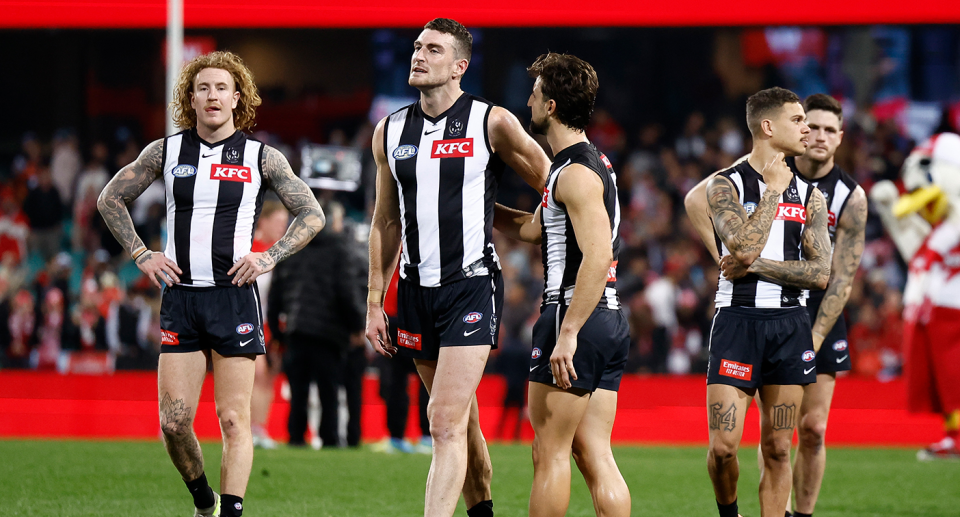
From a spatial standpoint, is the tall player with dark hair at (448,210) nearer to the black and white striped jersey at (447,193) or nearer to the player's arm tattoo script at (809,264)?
the black and white striped jersey at (447,193)

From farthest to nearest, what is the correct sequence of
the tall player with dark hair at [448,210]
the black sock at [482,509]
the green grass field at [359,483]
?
1. the green grass field at [359,483]
2. the black sock at [482,509]
3. the tall player with dark hair at [448,210]

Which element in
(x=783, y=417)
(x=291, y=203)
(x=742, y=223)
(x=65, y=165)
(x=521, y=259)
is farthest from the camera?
(x=65, y=165)

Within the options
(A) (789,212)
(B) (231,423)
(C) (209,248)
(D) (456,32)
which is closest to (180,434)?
(B) (231,423)

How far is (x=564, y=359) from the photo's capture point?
420cm

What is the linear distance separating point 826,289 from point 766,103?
1.31 m

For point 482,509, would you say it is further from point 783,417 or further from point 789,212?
point 789,212

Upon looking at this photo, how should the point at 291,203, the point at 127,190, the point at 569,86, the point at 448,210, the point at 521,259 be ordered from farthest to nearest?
the point at 521,259
the point at 291,203
the point at 127,190
the point at 448,210
the point at 569,86

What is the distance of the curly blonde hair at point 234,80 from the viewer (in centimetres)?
550

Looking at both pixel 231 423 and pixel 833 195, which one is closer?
pixel 231 423

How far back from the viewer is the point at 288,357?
987 cm

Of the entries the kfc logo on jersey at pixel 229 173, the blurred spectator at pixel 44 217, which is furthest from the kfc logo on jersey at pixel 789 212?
the blurred spectator at pixel 44 217

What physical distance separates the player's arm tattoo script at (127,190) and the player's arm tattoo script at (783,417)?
131 inches

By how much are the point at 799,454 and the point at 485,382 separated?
6204 millimetres

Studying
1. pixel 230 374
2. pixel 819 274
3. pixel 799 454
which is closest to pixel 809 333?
pixel 819 274
